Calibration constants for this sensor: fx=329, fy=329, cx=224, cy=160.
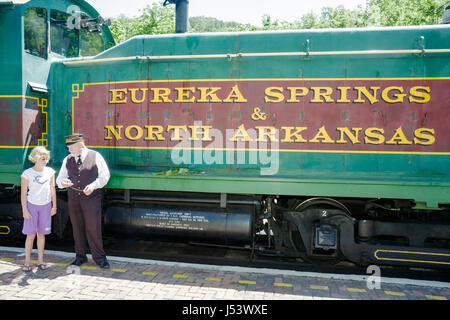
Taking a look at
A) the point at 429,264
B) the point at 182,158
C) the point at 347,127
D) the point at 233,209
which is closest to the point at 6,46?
the point at 182,158

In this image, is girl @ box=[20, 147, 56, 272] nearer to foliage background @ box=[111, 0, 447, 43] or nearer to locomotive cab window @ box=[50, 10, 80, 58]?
locomotive cab window @ box=[50, 10, 80, 58]

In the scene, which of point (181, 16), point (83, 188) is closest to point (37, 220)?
point (83, 188)

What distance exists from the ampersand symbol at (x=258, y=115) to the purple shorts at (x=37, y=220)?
2.87 metres

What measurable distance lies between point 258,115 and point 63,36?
11.3 ft

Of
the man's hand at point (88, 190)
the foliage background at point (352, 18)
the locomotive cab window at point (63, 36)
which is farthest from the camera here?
→ the foliage background at point (352, 18)

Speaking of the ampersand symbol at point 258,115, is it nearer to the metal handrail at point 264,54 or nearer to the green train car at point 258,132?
the green train car at point 258,132

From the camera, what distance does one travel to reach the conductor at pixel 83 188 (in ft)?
13.5

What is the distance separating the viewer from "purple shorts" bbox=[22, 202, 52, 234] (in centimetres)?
404

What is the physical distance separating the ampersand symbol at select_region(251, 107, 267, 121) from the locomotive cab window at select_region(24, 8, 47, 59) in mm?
3225

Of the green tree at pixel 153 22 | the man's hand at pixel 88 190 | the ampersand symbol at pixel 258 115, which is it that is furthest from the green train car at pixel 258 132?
the green tree at pixel 153 22

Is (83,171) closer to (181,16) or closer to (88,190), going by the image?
(88,190)

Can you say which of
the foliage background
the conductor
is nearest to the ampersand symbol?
the conductor

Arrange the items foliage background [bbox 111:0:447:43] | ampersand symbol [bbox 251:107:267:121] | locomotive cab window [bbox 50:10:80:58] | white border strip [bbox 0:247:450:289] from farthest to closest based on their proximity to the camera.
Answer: foliage background [bbox 111:0:447:43], locomotive cab window [bbox 50:10:80:58], ampersand symbol [bbox 251:107:267:121], white border strip [bbox 0:247:450:289]
